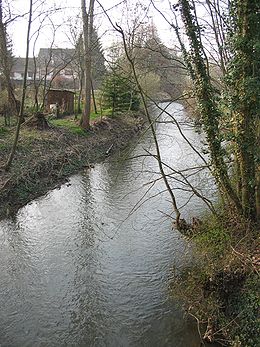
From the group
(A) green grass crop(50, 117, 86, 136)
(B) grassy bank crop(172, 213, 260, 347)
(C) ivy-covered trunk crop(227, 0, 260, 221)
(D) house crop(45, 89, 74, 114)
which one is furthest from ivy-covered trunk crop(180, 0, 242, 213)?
(D) house crop(45, 89, 74, 114)

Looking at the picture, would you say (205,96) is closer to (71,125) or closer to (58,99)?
(71,125)

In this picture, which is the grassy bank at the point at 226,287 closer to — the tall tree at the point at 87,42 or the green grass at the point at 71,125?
the tall tree at the point at 87,42

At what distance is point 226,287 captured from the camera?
6285mm

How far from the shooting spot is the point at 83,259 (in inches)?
338

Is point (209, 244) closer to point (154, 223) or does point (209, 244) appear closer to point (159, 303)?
point (159, 303)

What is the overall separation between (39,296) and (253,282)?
408 centimetres

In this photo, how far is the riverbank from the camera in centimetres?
1209

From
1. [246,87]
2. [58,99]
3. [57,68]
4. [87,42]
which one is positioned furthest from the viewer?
[57,68]

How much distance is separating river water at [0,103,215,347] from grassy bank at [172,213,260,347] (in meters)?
0.34

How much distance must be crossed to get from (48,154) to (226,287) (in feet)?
34.5

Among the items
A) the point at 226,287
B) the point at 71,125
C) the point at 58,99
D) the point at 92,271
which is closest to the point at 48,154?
the point at 71,125

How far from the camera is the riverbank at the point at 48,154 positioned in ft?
39.7

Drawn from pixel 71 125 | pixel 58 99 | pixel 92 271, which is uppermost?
pixel 58 99

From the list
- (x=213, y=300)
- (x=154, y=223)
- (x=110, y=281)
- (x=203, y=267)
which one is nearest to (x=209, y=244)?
(x=203, y=267)
